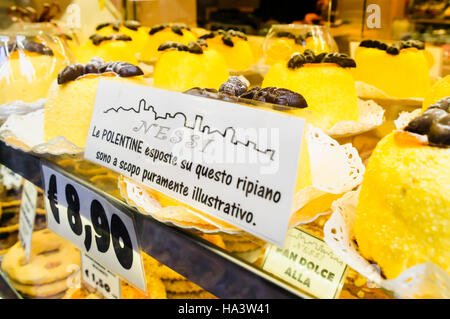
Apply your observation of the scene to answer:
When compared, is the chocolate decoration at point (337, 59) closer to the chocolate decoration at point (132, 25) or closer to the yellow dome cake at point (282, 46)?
the yellow dome cake at point (282, 46)

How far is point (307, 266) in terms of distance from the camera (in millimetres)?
487

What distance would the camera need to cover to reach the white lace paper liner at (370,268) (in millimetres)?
437

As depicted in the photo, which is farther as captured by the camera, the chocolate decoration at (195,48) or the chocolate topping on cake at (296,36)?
the chocolate topping on cake at (296,36)

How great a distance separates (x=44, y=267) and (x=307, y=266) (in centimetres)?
89

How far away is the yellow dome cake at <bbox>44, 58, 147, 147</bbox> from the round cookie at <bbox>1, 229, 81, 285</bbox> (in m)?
0.34

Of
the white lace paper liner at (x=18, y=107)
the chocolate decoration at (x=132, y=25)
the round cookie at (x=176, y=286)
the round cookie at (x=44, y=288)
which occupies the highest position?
the chocolate decoration at (x=132, y=25)

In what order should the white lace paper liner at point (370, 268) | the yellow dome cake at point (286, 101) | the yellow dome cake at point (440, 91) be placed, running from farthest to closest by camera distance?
1. the yellow dome cake at point (440, 91)
2. the yellow dome cake at point (286, 101)
3. the white lace paper liner at point (370, 268)

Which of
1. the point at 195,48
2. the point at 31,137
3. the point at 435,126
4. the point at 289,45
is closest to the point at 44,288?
the point at 31,137

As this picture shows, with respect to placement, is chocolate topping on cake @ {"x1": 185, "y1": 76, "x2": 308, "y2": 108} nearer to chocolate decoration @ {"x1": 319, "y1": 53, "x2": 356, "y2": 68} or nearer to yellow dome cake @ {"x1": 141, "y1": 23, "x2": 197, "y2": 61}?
chocolate decoration @ {"x1": 319, "y1": 53, "x2": 356, "y2": 68}

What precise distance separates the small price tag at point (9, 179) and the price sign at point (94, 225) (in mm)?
419

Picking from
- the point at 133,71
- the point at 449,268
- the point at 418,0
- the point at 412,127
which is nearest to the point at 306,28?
the point at 133,71

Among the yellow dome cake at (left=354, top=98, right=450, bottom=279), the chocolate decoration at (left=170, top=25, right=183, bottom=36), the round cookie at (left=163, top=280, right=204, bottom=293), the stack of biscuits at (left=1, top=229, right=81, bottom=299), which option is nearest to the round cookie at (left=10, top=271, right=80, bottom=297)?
the stack of biscuits at (left=1, top=229, right=81, bottom=299)

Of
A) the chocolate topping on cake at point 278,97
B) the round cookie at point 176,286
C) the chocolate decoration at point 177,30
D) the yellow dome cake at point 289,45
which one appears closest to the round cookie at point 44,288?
the round cookie at point 176,286
